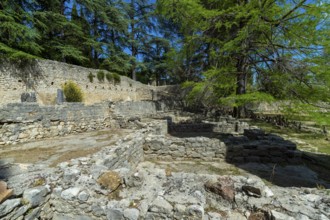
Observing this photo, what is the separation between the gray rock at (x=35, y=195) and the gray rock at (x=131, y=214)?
1.15 m

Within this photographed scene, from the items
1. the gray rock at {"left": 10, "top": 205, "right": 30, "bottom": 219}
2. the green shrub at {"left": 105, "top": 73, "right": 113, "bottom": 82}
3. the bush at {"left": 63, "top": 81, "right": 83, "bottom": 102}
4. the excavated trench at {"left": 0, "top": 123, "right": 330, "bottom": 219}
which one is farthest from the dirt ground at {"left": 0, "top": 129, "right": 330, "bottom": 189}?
the green shrub at {"left": 105, "top": 73, "right": 113, "bottom": 82}

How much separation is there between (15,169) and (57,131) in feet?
15.1

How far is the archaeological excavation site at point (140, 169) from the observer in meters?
2.13

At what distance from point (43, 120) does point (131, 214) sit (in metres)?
6.77

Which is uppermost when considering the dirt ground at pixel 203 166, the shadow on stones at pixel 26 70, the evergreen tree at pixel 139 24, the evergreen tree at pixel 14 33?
the evergreen tree at pixel 139 24

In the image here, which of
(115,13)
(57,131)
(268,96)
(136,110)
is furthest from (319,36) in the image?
(115,13)

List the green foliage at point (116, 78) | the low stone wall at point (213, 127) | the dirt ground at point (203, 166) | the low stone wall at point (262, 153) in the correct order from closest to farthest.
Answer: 1. the dirt ground at point (203, 166)
2. the low stone wall at point (262, 153)
3. the low stone wall at point (213, 127)
4. the green foliage at point (116, 78)

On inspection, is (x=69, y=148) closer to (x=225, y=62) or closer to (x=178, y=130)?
(x=178, y=130)

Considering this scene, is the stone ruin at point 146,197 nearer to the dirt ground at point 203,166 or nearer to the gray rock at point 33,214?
the gray rock at point 33,214

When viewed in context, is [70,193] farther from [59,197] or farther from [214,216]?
[214,216]

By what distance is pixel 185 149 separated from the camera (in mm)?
5672

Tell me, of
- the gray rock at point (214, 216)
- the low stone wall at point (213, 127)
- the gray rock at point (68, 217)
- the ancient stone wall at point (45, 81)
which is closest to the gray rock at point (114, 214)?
the gray rock at point (68, 217)

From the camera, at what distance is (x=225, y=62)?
8.05 meters

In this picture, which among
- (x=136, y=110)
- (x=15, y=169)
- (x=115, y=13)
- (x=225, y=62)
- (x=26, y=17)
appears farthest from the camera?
(x=115, y=13)
